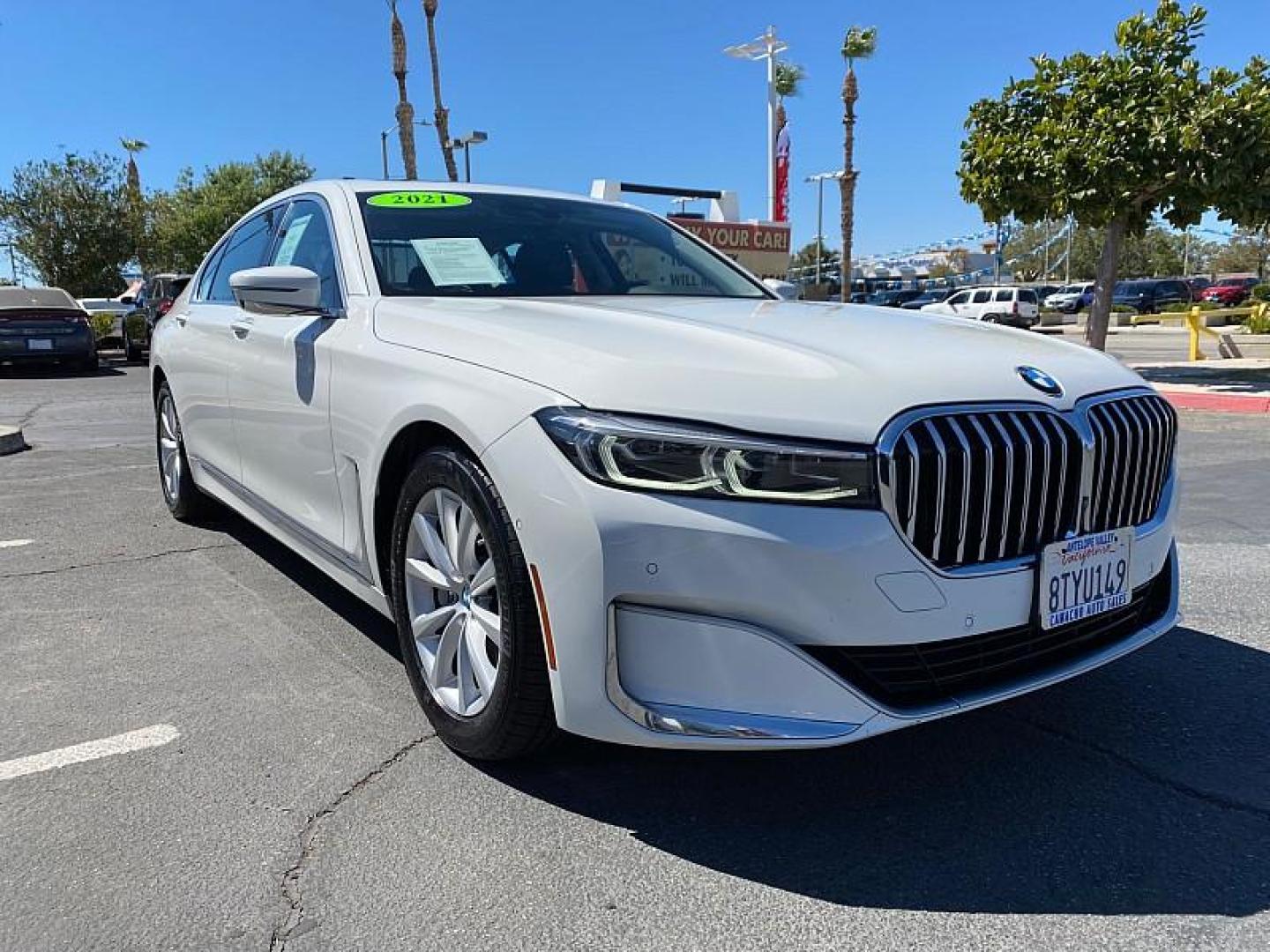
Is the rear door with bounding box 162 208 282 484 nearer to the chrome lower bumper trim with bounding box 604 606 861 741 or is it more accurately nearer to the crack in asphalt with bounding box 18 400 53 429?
the chrome lower bumper trim with bounding box 604 606 861 741

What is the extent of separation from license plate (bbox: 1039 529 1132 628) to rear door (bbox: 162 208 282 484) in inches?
128

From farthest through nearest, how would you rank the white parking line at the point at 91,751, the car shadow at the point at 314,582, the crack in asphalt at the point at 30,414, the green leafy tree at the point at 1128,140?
the green leafy tree at the point at 1128,140 → the crack in asphalt at the point at 30,414 → the car shadow at the point at 314,582 → the white parking line at the point at 91,751

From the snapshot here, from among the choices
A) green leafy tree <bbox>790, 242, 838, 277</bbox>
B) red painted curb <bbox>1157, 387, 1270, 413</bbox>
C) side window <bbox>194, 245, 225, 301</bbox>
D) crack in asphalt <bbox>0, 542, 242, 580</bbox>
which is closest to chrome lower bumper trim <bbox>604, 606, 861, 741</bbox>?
crack in asphalt <bbox>0, 542, 242, 580</bbox>

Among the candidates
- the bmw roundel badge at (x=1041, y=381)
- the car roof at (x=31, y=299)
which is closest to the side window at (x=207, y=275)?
the bmw roundel badge at (x=1041, y=381)

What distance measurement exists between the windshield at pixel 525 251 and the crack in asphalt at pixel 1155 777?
2.00 m

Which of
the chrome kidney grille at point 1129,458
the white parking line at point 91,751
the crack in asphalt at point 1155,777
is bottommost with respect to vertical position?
the crack in asphalt at point 1155,777

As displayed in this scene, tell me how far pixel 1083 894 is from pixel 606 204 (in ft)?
10.8

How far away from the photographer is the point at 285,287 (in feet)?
11.1

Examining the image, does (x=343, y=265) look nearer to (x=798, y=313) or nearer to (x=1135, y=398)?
(x=798, y=313)

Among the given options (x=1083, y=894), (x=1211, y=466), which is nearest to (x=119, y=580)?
(x=1083, y=894)

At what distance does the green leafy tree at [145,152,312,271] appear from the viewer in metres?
41.3

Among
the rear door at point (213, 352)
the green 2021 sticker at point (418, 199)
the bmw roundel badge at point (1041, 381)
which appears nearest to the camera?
the bmw roundel badge at point (1041, 381)

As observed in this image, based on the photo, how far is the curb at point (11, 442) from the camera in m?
8.65

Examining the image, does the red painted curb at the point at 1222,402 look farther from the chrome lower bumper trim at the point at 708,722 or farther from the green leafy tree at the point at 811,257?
the green leafy tree at the point at 811,257
